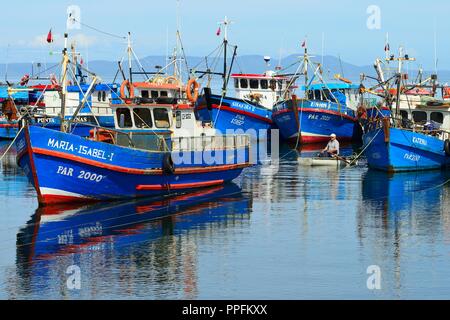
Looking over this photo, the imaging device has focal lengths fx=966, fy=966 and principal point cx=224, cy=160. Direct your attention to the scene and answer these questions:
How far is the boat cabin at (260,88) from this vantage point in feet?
199

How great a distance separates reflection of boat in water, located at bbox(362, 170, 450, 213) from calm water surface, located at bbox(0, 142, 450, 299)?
70mm

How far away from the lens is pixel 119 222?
26797 millimetres

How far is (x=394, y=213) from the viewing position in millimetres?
28969

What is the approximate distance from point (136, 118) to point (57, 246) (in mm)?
9952

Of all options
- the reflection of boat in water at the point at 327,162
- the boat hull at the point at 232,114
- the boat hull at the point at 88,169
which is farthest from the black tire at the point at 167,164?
the boat hull at the point at 232,114

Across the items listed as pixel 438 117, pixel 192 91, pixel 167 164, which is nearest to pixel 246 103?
pixel 438 117

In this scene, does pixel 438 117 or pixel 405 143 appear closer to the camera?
pixel 405 143

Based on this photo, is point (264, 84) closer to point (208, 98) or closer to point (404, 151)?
point (208, 98)

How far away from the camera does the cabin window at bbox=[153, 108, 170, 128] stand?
32812mm

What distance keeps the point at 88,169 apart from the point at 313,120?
2871cm

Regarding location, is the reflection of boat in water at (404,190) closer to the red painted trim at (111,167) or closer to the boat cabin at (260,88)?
the red painted trim at (111,167)

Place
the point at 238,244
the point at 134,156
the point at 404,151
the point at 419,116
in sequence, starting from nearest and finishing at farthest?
the point at 238,244 < the point at 134,156 < the point at 404,151 < the point at 419,116

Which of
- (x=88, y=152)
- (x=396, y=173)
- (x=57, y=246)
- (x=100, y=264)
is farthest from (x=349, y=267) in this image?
(x=396, y=173)

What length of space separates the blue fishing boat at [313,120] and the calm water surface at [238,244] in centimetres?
2009
